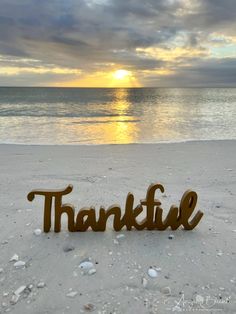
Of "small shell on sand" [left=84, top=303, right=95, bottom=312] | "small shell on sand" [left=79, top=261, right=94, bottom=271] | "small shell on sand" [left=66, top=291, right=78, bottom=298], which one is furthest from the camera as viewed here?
"small shell on sand" [left=79, top=261, right=94, bottom=271]

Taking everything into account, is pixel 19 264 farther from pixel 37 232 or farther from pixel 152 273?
pixel 152 273

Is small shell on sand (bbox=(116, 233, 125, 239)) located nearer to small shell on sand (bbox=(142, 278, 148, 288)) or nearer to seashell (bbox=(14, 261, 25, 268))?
small shell on sand (bbox=(142, 278, 148, 288))

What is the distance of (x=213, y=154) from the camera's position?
8.61m

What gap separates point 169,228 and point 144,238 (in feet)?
1.41

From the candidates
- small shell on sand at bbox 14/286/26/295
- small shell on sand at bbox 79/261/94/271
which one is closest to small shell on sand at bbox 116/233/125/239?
small shell on sand at bbox 79/261/94/271

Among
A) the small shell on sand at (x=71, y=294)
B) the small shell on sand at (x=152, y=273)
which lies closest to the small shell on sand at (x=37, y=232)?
the small shell on sand at (x=71, y=294)

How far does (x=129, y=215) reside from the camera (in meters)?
3.48

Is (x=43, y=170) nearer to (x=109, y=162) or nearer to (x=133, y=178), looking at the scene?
(x=109, y=162)

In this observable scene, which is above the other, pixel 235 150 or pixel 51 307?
pixel 235 150

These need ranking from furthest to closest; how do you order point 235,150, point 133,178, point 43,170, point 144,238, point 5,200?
point 235,150
point 43,170
point 133,178
point 5,200
point 144,238

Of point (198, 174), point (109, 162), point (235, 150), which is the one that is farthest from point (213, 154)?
point (109, 162)

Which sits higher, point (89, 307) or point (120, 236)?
point (120, 236)

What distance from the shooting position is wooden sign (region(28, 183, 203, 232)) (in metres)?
3.42

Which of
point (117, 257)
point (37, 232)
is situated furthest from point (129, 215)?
point (37, 232)
